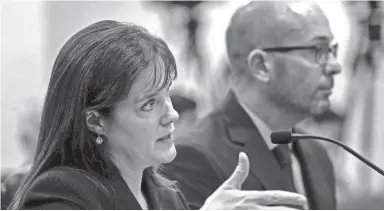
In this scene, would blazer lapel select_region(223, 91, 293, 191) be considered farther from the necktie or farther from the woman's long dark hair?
the woman's long dark hair

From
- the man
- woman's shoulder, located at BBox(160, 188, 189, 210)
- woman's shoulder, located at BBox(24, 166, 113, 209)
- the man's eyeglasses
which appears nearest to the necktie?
the man

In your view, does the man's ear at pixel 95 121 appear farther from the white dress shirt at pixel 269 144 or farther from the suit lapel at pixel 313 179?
the suit lapel at pixel 313 179

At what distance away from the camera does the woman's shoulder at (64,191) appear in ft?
3.44

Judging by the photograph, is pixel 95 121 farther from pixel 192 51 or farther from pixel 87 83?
pixel 192 51

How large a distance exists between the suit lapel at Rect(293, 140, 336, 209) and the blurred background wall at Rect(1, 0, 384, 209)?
0.56 metres

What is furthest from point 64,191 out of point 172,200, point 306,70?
point 306,70

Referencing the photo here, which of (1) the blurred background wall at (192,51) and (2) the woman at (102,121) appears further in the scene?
(1) the blurred background wall at (192,51)

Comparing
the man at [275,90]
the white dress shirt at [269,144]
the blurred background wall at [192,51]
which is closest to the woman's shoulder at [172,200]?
the man at [275,90]

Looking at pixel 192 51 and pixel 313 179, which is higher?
pixel 192 51

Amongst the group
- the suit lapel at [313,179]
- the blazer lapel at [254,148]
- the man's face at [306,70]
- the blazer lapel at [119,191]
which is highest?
the man's face at [306,70]

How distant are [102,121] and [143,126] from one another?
7cm

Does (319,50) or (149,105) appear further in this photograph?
(319,50)

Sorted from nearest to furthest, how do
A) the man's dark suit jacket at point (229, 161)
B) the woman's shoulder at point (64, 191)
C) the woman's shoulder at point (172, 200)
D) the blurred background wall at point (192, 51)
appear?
the woman's shoulder at point (64, 191), the woman's shoulder at point (172, 200), the man's dark suit jacket at point (229, 161), the blurred background wall at point (192, 51)

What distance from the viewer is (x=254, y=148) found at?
1.74m
